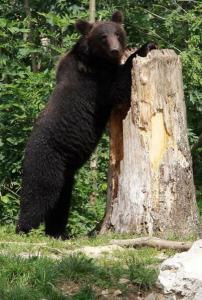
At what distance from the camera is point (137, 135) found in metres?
7.71

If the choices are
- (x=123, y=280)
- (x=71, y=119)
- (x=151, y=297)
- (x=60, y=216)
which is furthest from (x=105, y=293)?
(x=60, y=216)

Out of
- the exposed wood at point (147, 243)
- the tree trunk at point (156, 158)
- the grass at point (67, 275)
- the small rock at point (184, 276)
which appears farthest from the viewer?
the tree trunk at point (156, 158)

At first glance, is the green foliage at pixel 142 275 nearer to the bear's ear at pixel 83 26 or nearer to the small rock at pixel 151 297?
the small rock at pixel 151 297

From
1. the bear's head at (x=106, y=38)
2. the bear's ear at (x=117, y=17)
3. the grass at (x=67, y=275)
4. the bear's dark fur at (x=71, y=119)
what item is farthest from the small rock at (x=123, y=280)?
the bear's ear at (x=117, y=17)

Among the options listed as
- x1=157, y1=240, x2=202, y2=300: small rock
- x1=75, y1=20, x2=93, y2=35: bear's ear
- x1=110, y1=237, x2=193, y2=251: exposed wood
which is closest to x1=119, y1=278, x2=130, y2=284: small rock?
x1=157, y1=240, x2=202, y2=300: small rock

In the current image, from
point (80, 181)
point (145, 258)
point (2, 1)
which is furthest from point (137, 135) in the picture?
point (2, 1)

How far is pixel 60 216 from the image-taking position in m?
8.92

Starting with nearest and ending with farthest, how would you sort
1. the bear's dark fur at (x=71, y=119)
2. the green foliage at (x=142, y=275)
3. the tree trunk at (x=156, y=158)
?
1. the green foliage at (x=142, y=275)
2. the tree trunk at (x=156, y=158)
3. the bear's dark fur at (x=71, y=119)

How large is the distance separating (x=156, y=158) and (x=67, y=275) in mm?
2468

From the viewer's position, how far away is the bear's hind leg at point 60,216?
8867mm

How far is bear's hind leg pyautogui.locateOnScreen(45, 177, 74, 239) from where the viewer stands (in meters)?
8.87

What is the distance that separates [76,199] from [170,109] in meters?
3.28

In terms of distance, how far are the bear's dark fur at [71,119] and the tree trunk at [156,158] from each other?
489 millimetres

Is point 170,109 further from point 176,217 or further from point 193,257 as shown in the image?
point 193,257
